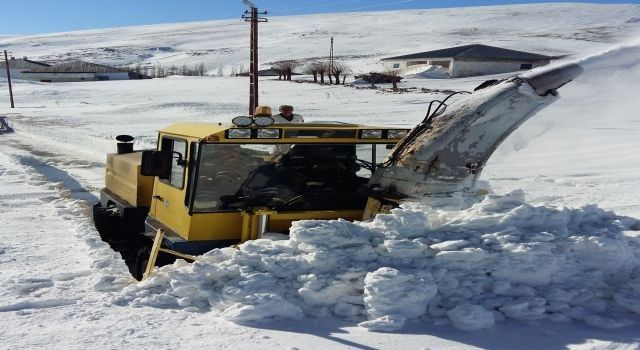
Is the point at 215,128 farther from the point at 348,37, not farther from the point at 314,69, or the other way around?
the point at 348,37

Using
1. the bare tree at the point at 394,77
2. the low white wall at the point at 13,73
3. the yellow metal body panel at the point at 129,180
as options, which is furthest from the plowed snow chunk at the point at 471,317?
the low white wall at the point at 13,73

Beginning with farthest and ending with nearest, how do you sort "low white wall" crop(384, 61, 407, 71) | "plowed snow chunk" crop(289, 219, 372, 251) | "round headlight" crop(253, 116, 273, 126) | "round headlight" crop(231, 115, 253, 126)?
1. "low white wall" crop(384, 61, 407, 71)
2. "round headlight" crop(253, 116, 273, 126)
3. "round headlight" crop(231, 115, 253, 126)
4. "plowed snow chunk" crop(289, 219, 372, 251)

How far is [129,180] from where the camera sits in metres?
7.23

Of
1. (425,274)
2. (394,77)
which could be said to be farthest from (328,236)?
(394,77)

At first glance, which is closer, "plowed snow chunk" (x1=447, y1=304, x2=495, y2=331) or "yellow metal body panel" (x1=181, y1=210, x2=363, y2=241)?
"plowed snow chunk" (x1=447, y1=304, x2=495, y2=331)

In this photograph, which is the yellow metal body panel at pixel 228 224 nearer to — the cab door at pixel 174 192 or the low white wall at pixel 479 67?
the cab door at pixel 174 192

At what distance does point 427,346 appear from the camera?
354 centimetres

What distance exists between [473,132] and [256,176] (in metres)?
1.71

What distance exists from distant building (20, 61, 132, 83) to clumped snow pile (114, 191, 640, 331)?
259 ft

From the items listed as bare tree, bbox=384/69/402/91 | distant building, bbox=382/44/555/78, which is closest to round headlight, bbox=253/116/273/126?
bare tree, bbox=384/69/402/91

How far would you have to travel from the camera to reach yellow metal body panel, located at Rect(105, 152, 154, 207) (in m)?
6.94

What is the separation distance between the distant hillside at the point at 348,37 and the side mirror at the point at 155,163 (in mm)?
64290

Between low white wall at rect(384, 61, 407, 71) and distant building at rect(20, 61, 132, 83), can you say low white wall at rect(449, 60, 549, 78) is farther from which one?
distant building at rect(20, 61, 132, 83)

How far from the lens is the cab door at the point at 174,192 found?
5047 mm
